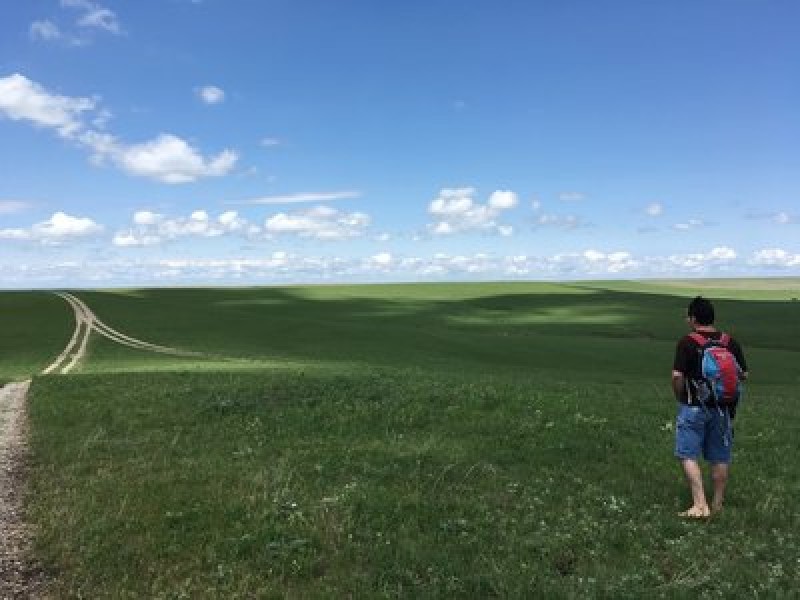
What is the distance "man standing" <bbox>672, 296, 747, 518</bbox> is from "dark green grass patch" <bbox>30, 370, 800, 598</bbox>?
593 mm

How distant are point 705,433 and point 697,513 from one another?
1226mm

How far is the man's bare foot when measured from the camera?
37.8 feet

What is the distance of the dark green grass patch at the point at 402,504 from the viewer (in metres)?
9.12

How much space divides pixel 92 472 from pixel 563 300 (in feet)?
388

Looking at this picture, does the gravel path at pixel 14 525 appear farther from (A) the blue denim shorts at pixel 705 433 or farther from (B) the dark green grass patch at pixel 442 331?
(B) the dark green grass patch at pixel 442 331

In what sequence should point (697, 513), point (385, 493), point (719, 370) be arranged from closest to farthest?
point (719, 370), point (697, 513), point (385, 493)

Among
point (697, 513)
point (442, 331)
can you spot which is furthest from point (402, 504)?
point (442, 331)

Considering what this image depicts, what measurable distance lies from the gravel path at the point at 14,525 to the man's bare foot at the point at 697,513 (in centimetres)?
893

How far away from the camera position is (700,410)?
461 inches

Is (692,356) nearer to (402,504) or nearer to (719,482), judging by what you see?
(719,482)

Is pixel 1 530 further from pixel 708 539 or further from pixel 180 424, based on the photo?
pixel 708 539

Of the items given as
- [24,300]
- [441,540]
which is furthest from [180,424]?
[24,300]

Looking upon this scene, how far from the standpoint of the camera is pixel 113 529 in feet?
36.6

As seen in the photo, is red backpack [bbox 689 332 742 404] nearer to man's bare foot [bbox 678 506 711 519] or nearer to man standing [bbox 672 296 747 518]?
man standing [bbox 672 296 747 518]
